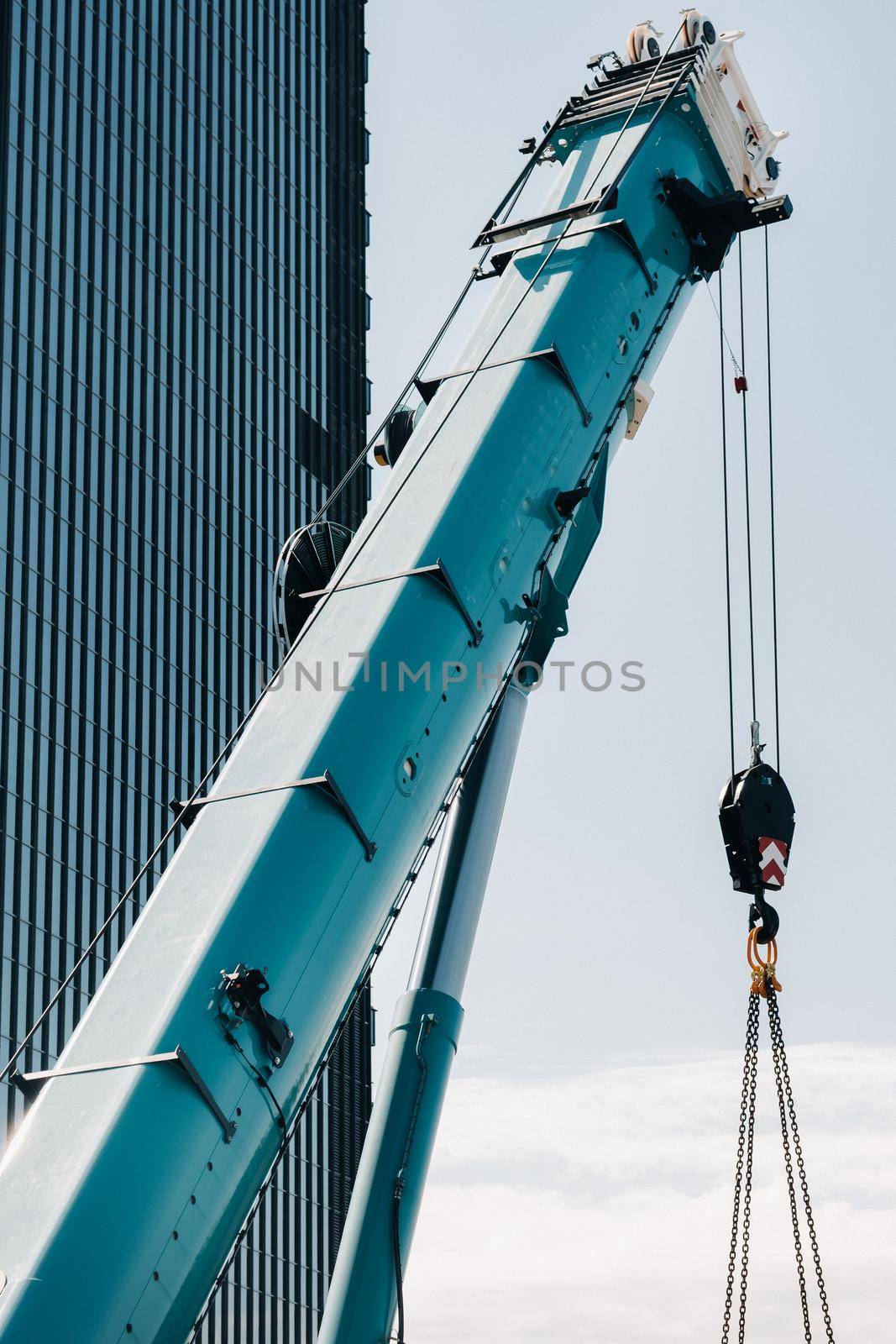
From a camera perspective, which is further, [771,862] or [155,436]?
[155,436]

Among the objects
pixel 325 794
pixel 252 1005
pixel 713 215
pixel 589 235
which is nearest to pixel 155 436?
pixel 713 215

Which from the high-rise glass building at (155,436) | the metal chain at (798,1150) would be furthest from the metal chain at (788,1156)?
the high-rise glass building at (155,436)

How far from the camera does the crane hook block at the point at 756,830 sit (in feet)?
51.8

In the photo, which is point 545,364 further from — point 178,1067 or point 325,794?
point 178,1067

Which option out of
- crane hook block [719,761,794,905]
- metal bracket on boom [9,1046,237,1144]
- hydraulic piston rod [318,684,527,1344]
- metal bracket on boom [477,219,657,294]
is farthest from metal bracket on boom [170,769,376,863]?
metal bracket on boom [477,219,657,294]

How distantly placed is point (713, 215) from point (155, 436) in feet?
254

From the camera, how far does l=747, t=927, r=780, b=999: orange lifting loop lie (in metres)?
16.0

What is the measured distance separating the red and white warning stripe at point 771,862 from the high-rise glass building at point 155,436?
5583 centimetres

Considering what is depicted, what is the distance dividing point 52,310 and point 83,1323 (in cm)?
8105

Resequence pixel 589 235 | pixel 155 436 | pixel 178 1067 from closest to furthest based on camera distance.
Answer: pixel 178 1067 → pixel 589 235 → pixel 155 436

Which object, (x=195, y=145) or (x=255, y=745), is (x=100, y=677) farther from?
(x=255, y=745)

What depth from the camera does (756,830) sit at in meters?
15.8

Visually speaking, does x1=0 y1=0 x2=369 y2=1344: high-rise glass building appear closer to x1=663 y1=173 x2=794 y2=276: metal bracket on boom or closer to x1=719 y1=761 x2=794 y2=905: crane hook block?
x1=663 y1=173 x2=794 y2=276: metal bracket on boom

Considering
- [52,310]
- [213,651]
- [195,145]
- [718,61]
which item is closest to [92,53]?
[195,145]
